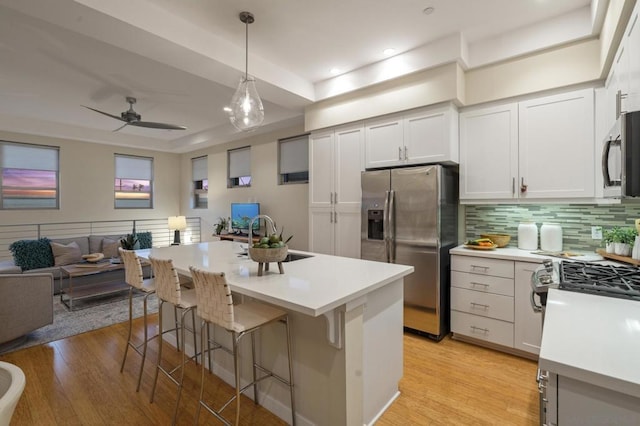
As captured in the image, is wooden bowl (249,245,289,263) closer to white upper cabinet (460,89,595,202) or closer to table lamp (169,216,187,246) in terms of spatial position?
white upper cabinet (460,89,595,202)

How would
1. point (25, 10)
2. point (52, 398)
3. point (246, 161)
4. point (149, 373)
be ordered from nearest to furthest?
point (25, 10)
point (52, 398)
point (149, 373)
point (246, 161)

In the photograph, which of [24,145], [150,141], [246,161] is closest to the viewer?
[24,145]

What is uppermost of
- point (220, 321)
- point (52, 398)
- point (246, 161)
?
point (246, 161)

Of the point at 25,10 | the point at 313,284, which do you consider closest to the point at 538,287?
the point at 313,284

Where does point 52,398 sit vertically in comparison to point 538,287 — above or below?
below

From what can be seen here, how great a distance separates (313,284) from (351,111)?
2.56 metres

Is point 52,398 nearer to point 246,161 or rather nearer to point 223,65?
point 223,65

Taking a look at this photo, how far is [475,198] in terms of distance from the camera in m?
3.13

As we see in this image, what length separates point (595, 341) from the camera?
946 millimetres

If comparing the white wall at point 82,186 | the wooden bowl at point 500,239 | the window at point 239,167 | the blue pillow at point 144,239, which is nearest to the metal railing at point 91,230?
Result: the white wall at point 82,186

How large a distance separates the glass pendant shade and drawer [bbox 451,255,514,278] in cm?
231

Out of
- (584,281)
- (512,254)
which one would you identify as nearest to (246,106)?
(584,281)

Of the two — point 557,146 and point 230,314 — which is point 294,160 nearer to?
point 557,146

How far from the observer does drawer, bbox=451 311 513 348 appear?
274 centimetres
